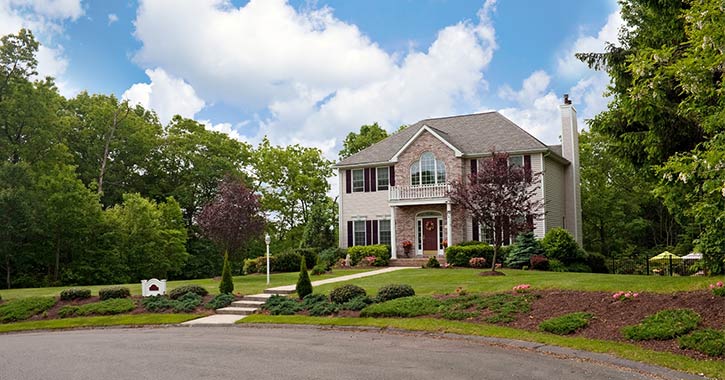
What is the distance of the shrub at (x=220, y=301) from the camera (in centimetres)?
1648

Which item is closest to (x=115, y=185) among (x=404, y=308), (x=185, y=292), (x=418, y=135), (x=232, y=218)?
(x=232, y=218)

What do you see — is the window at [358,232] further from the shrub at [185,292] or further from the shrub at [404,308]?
the shrub at [404,308]

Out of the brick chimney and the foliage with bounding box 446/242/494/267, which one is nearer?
the foliage with bounding box 446/242/494/267

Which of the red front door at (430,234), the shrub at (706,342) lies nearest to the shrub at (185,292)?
the shrub at (706,342)

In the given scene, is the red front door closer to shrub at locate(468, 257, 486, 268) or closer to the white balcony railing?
the white balcony railing

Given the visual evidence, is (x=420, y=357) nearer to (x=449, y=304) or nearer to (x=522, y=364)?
(x=522, y=364)

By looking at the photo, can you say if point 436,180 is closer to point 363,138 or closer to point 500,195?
point 500,195

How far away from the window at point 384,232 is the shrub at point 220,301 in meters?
14.3

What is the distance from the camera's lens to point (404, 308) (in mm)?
13703

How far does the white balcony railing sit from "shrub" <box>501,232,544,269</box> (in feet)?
17.0

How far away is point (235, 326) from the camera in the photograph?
14.1m

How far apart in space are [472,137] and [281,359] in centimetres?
2294

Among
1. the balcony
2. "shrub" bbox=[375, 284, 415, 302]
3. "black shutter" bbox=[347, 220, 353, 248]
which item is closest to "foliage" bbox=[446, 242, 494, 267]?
the balcony

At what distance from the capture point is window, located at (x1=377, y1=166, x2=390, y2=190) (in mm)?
30969
